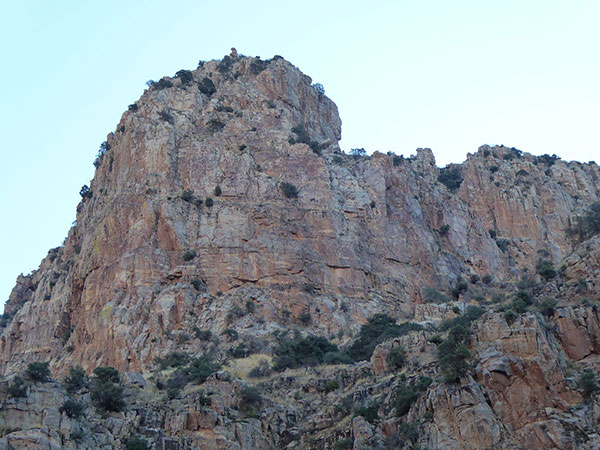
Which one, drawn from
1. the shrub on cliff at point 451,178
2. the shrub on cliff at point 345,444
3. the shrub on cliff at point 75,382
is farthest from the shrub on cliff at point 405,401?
the shrub on cliff at point 451,178

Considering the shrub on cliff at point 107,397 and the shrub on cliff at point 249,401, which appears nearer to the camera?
the shrub on cliff at point 107,397

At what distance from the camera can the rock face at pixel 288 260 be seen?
2045 inches

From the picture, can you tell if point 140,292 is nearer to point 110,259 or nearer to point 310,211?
→ point 110,259

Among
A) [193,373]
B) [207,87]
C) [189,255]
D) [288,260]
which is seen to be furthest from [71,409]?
[207,87]

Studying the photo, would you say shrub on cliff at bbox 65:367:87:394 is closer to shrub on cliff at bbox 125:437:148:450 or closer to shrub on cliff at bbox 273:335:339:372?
shrub on cliff at bbox 125:437:148:450

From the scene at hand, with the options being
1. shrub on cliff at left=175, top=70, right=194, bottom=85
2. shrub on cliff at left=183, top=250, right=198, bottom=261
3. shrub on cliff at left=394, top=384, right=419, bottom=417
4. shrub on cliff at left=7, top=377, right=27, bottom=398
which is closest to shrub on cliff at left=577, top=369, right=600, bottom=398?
shrub on cliff at left=394, top=384, right=419, bottom=417

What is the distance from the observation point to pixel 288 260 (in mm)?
82438

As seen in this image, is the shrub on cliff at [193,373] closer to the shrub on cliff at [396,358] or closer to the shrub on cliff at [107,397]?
the shrub on cliff at [107,397]

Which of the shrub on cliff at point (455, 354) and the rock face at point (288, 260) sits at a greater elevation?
the rock face at point (288, 260)

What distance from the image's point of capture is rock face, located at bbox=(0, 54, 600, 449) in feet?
170

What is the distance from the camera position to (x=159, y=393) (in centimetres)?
6134

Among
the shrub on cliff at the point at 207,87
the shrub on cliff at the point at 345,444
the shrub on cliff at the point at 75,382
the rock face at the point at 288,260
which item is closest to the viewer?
the rock face at the point at 288,260

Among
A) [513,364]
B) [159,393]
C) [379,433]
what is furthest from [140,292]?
[513,364]

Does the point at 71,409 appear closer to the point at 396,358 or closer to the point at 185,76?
the point at 396,358
